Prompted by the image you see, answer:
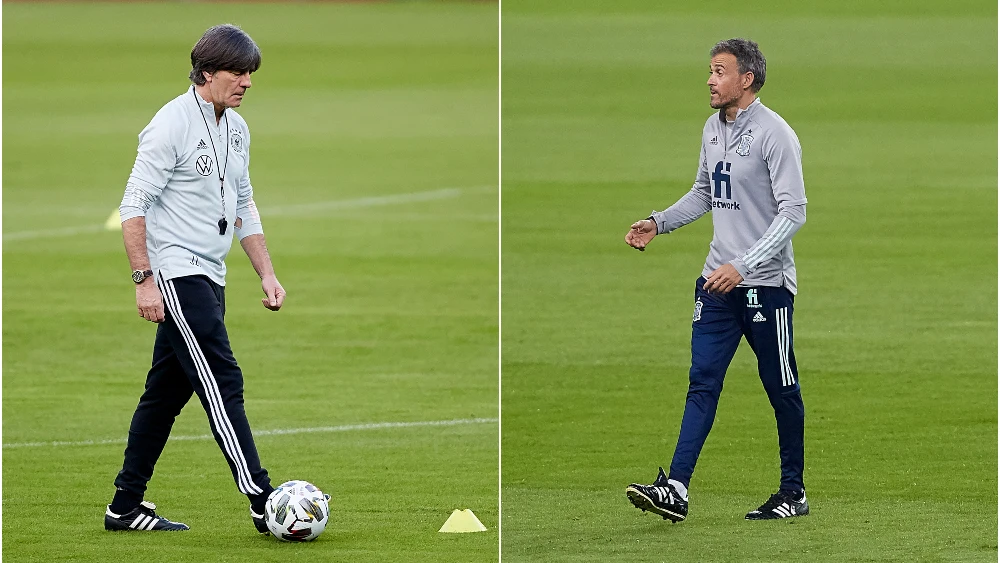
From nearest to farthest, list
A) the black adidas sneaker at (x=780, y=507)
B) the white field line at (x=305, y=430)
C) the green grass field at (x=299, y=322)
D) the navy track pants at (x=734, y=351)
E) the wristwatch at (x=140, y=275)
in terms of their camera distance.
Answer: the wristwatch at (x=140, y=275) → the navy track pants at (x=734, y=351) → the black adidas sneaker at (x=780, y=507) → the green grass field at (x=299, y=322) → the white field line at (x=305, y=430)

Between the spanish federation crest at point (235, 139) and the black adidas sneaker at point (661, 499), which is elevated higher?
the spanish federation crest at point (235, 139)

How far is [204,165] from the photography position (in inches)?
253

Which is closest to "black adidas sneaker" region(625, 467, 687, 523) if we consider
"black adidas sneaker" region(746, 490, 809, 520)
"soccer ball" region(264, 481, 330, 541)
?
"black adidas sneaker" region(746, 490, 809, 520)

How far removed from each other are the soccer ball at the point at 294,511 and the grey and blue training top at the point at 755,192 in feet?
5.24

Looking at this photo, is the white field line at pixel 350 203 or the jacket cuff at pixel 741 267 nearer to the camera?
the jacket cuff at pixel 741 267

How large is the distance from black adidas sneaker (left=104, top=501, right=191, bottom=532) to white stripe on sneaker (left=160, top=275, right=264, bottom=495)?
46cm

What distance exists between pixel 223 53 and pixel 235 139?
36 cm

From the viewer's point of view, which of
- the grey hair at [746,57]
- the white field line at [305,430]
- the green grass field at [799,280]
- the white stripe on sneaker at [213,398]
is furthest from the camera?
Result: the white field line at [305,430]

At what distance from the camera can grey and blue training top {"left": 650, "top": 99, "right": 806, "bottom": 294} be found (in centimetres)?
642

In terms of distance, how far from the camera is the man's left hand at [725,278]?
648cm

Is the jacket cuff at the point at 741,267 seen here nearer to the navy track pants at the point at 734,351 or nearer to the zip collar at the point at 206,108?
the navy track pants at the point at 734,351

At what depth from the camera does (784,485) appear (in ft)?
22.3

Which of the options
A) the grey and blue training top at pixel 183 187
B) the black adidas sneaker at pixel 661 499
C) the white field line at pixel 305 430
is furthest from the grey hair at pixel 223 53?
the white field line at pixel 305 430

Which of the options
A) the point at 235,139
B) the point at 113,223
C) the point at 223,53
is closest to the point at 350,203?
the point at 113,223
